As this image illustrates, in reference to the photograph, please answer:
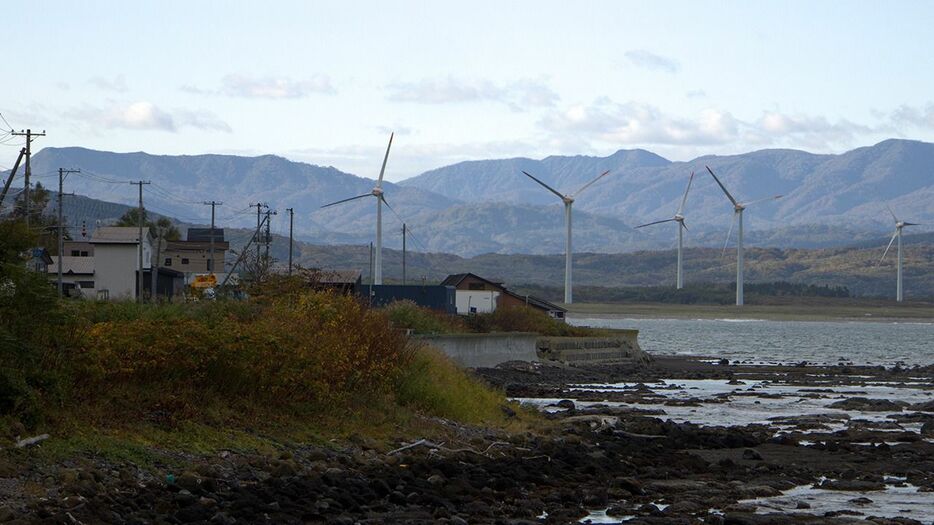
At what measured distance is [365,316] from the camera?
1355 inches

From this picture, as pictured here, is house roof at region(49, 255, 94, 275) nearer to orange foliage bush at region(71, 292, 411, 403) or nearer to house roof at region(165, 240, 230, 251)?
house roof at region(165, 240, 230, 251)

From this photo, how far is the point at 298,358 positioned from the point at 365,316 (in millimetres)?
5587

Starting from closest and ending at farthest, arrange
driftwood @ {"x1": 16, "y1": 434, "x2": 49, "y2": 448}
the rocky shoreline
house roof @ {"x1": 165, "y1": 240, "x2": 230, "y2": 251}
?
the rocky shoreline
driftwood @ {"x1": 16, "y1": 434, "x2": 49, "y2": 448}
house roof @ {"x1": 165, "y1": 240, "x2": 230, "y2": 251}

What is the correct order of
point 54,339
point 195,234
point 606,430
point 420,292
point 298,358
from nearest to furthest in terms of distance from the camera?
point 54,339 < point 298,358 < point 606,430 < point 420,292 < point 195,234

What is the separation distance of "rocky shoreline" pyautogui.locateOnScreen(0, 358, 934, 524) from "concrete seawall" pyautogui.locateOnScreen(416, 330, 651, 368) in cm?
1659

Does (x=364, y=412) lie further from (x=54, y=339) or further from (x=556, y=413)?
(x=556, y=413)

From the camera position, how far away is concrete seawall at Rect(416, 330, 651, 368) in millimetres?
61625

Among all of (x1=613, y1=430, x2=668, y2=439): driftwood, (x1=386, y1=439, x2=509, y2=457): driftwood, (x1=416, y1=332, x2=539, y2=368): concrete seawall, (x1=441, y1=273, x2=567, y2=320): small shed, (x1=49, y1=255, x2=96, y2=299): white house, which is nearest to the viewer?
(x1=386, y1=439, x2=509, y2=457): driftwood

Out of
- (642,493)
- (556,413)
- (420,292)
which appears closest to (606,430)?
(556,413)

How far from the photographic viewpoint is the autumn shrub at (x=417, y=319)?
6100 centimetres

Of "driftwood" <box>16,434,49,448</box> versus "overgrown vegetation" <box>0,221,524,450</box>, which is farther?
"overgrown vegetation" <box>0,221,524,450</box>

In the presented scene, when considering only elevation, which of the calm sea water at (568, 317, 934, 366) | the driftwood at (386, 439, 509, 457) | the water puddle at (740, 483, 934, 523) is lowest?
the calm sea water at (568, 317, 934, 366)

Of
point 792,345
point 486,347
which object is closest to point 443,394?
point 486,347

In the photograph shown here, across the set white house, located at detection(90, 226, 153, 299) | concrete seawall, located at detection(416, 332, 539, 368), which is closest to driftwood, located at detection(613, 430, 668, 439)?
concrete seawall, located at detection(416, 332, 539, 368)
